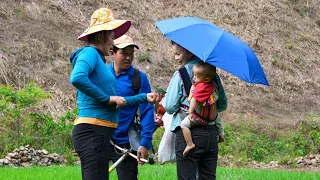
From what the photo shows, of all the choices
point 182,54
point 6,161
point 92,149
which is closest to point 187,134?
point 182,54

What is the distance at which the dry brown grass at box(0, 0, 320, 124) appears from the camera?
71.1 feet

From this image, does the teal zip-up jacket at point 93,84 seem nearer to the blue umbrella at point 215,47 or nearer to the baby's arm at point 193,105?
the baby's arm at point 193,105

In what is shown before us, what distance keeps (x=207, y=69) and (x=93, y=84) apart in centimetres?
121

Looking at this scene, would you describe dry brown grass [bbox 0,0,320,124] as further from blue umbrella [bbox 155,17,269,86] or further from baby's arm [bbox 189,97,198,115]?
baby's arm [bbox 189,97,198,115]

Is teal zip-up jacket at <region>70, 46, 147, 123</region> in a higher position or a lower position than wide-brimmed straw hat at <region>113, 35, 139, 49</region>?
lower

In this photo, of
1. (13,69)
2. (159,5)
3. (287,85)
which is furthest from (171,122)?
(159,5)

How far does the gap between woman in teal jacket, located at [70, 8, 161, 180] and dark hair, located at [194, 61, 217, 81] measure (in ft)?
2.64

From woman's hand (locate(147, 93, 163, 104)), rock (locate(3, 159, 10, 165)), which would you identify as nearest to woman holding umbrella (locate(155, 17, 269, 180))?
woman's hand (locate(147, 93, 163, 104))

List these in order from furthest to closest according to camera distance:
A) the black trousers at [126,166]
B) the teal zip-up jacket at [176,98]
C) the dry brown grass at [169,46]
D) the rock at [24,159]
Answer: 1. the dry brown grass at [169,46]
2. the rock at [24,159]
3. the black trousers at [126,166]
4. the teal zip-up jacket at [176,98]

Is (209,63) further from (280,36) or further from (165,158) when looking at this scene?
(280,36)

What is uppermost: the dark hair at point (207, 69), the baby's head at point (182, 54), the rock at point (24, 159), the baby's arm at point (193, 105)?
the baby's head at point (182, 54)

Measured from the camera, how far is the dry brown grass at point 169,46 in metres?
21.7

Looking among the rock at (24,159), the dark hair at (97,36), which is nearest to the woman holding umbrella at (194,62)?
the dark hair at (97,36)

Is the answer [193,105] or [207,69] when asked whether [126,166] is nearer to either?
[193,105]
